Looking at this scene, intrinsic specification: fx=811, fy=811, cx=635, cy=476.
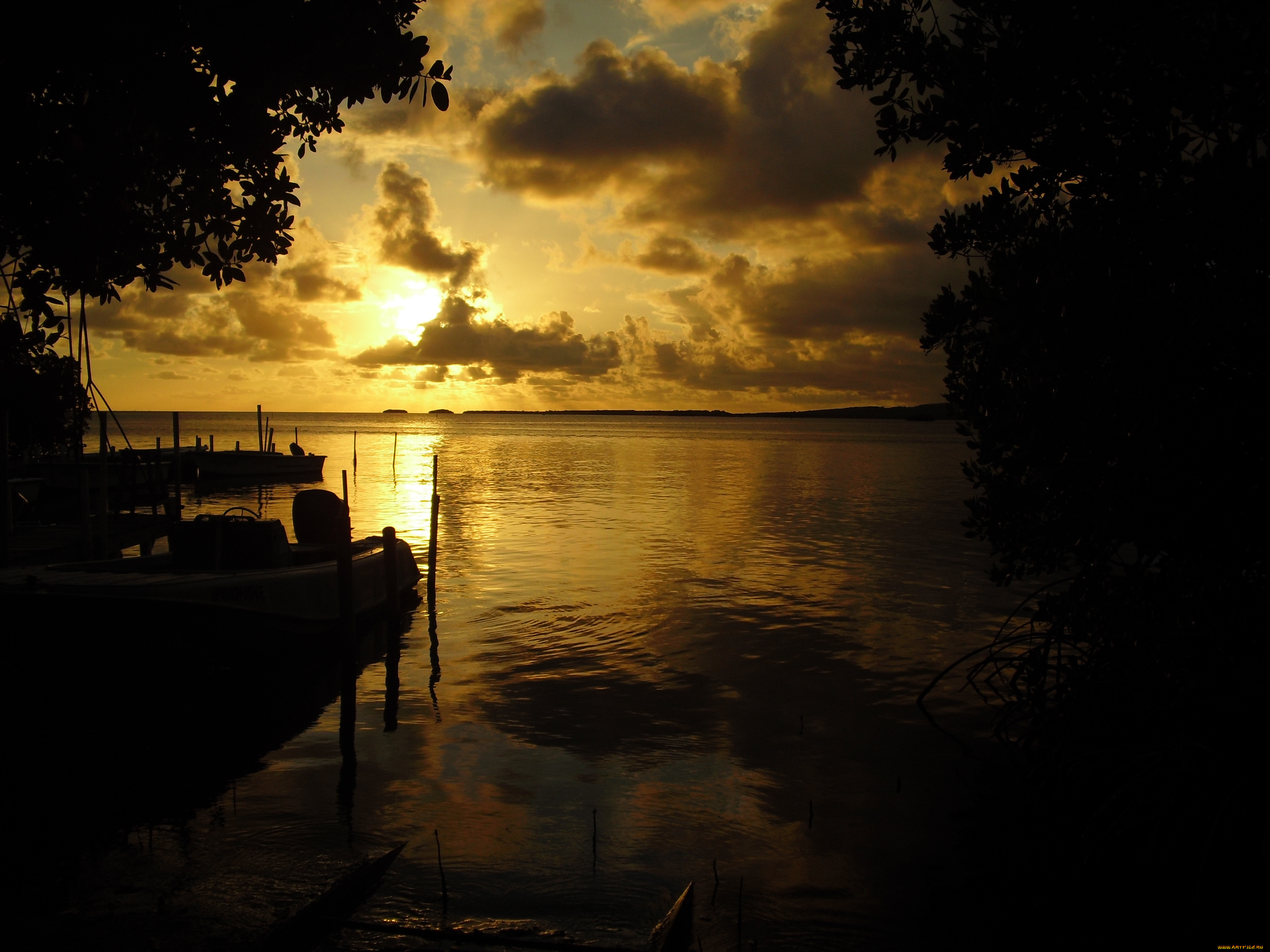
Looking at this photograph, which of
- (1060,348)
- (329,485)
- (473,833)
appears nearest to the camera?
(1060,348)

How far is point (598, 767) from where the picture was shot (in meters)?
A: 9.67

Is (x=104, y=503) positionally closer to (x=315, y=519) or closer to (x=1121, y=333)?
(x=315, y=519)

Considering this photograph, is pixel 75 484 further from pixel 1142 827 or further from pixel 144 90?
pixel 1142 827

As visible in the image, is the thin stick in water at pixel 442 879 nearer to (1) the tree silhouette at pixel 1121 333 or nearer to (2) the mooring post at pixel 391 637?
(2) the mooring post at pixel 391 637

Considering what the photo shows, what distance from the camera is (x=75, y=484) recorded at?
34.9 meters

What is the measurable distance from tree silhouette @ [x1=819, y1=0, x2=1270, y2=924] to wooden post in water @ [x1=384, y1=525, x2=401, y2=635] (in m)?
10.1

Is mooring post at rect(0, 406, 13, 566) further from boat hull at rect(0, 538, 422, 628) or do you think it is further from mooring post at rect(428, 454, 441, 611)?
mooring post at rect(428, 454, 441, 611)

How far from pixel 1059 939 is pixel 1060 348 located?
4433mm

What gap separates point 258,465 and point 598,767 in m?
47.5

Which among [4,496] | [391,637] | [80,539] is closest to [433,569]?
[391,637]

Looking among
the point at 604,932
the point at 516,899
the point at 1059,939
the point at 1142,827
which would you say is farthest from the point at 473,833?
the point at 1142,827

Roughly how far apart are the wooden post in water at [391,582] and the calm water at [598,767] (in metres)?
0.84

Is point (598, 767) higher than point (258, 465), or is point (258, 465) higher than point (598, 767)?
point (258, 465)

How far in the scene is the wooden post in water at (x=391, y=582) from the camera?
14222 mm
